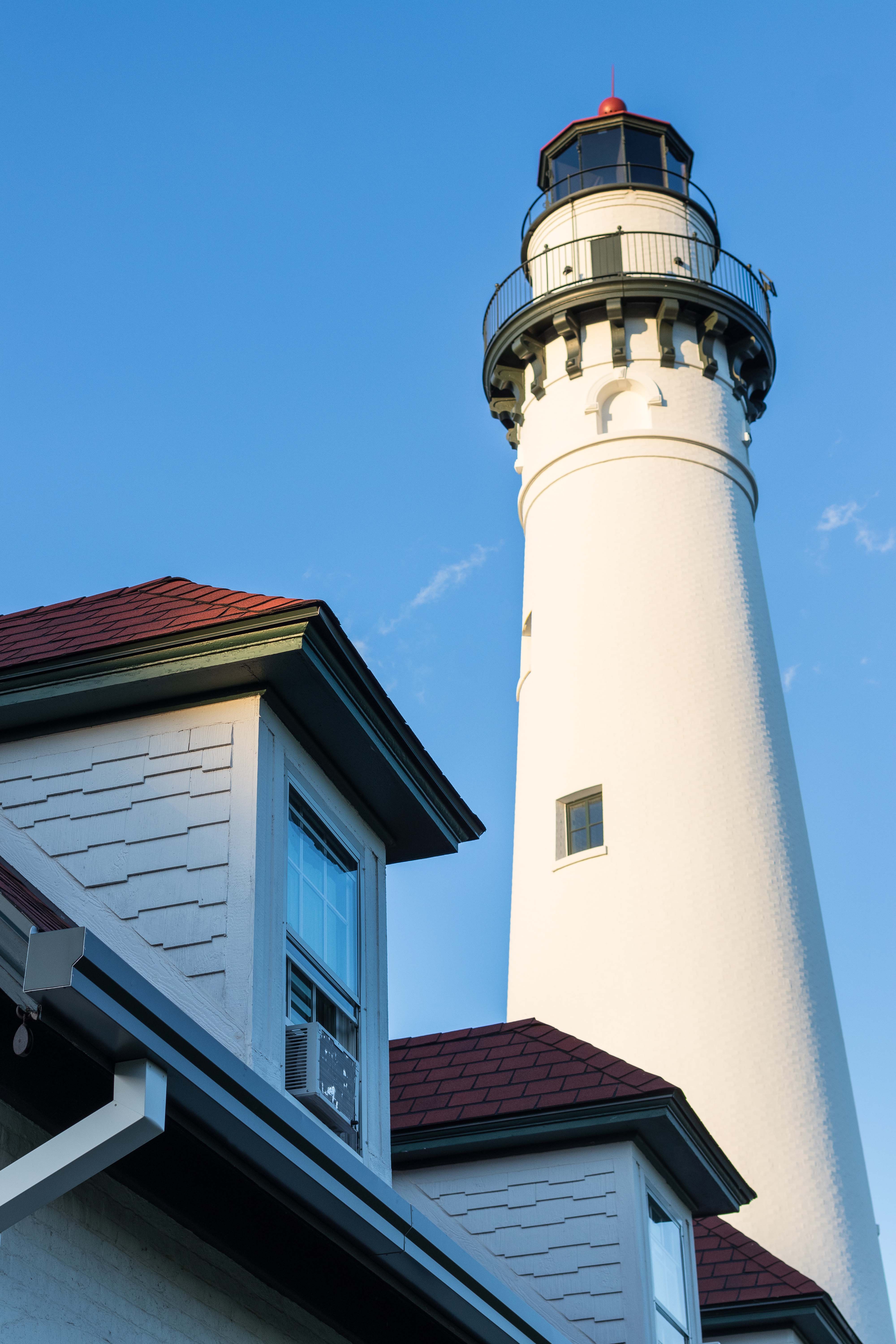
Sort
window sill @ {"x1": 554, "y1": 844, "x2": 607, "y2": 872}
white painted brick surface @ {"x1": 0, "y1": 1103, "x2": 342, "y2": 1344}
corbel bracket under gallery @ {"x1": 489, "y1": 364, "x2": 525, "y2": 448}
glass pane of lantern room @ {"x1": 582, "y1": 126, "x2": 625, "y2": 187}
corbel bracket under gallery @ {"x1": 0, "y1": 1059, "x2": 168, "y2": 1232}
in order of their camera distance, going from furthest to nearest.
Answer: glass pane of lantern room @ {"x1": 582, "y1": 126, "x2": 625, "y2": 187} → corbel bracket under gallery @ {"x1": 489, "y1": 364, "x2": 525, "y2": 448} → window sill @ {"x1": 554, "y1": 844, "x2": 607, "y2": 872} → white painted brick surface @ {"x1": 0, "y1": 1103, "x2": 342, "y2": 1344} → corbel bracket under gallery @ {"x1": 0, "y1": 1059, "x2": 168, "y2": 1232}

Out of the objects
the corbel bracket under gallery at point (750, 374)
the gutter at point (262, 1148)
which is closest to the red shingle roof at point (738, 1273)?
the gutter at point (262, 1148)

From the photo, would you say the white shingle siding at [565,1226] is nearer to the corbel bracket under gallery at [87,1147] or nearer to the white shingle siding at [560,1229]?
the white shingle siding at [560,1229]

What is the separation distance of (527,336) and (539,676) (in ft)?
19.7

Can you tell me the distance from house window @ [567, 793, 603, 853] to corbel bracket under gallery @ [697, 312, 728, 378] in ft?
23.5

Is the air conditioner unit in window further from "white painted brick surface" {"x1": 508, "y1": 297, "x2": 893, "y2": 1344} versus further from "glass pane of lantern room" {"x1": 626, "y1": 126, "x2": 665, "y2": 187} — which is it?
"glass pane of lantern room" {"x1": 626, "y1": 126, "x2": 665, "y2": 187}

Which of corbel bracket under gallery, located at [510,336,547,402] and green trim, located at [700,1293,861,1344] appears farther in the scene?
corbel bracket under gallery, located at [510,336,547,402]

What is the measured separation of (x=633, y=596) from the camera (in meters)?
21.9

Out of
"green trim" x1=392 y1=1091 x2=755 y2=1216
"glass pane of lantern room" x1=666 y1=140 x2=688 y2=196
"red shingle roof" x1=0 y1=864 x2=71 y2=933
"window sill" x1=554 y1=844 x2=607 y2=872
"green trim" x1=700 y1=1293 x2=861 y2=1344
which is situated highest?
"glass pane of lantern room" x1=666 y1=140 x2=688 y2=196

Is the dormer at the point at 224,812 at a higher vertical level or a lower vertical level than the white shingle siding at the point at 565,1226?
higher

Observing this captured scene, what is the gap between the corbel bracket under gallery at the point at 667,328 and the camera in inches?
947

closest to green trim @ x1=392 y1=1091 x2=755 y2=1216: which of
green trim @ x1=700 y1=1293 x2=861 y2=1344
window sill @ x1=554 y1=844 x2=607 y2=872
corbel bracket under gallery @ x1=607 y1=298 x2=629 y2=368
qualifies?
green trim @ x1=700 y1=1293 x2=861 y2=1344

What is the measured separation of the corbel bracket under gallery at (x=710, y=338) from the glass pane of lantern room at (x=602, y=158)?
3.79m

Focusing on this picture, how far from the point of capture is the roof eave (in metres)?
8.07

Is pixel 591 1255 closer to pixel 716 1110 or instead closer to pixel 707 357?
pixel 716 1110
